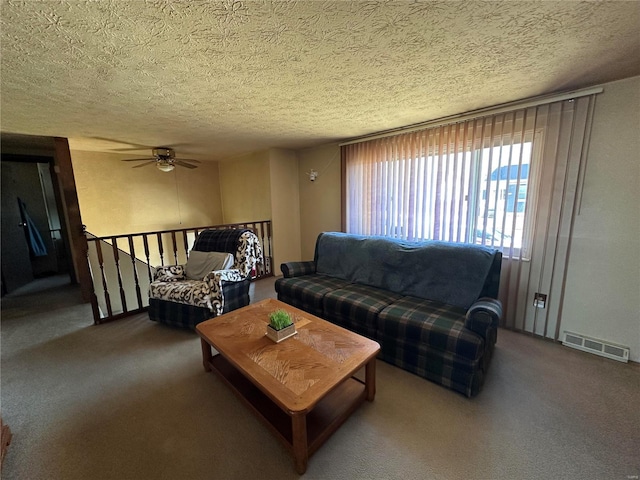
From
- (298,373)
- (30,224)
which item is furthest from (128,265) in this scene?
(298,373)

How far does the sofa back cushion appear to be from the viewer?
217 cm

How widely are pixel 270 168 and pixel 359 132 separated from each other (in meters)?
1.71

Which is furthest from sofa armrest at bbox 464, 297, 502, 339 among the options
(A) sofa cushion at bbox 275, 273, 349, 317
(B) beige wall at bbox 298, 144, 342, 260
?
(B) beige wall at bbox 298, 144, 342, 260

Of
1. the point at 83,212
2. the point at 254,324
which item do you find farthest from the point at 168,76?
the point at 83,212

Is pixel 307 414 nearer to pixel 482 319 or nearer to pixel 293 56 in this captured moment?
pixel 482 319

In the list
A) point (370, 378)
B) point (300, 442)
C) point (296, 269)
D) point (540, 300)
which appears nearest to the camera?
point (300, 442)

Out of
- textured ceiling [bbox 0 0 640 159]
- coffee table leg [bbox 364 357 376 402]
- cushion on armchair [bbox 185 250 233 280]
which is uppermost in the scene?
textured ceiling [bbox 0 0 640 159]

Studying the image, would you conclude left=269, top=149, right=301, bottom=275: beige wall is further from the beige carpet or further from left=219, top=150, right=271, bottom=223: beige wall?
the beige carpet

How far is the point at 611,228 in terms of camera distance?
6.59 feet

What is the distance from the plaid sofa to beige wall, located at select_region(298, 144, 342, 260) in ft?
3.48

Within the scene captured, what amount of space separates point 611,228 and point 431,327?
1.72m

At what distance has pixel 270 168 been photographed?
4301 millimetres

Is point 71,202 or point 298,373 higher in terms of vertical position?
point 71,202

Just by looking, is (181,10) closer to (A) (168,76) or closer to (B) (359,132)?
(A) (168,76)
